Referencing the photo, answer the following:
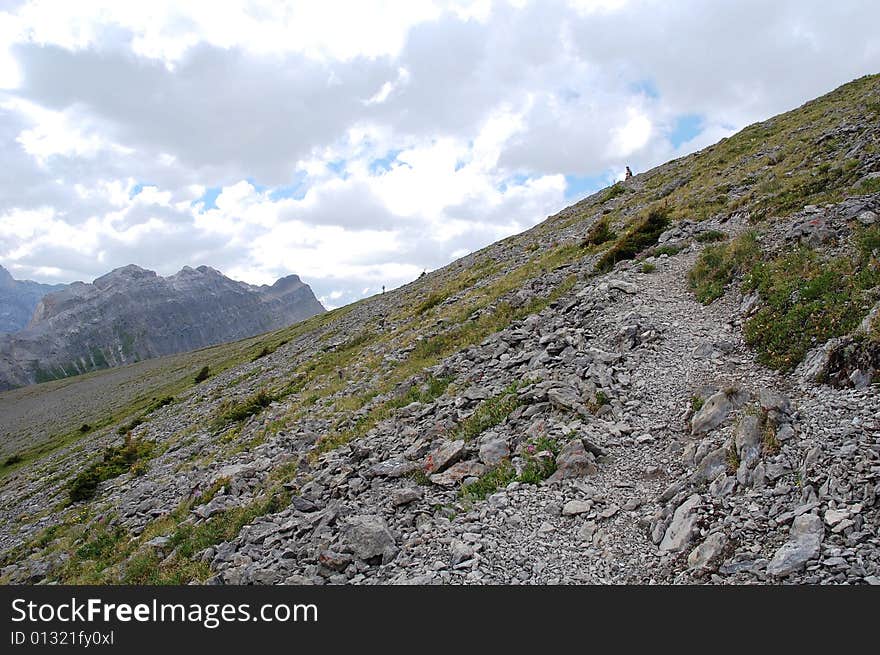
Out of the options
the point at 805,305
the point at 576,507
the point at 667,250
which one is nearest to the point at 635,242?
the point at 667,250

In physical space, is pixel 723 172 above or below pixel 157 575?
above

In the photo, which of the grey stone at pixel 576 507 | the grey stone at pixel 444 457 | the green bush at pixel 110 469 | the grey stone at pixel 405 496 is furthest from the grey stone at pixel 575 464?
the green bush at pixel 110 469

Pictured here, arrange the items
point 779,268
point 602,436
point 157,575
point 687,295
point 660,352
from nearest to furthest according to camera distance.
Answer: point 602,436
point 157,575
point 660,352
point 779,268
point 687,295

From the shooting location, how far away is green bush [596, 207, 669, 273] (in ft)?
84.3

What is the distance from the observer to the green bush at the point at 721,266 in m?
18.2

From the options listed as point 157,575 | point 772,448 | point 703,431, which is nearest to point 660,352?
point 703,431

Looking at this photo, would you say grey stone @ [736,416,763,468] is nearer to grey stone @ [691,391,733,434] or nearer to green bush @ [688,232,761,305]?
grey stone @ [691,391,733,434]

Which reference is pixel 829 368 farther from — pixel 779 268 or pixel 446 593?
pixel 446 593

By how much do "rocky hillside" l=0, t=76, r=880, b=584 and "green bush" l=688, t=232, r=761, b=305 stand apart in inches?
4.8

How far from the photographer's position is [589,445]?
12.1 meters

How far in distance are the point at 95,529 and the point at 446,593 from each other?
60.1 ft

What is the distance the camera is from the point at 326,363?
3500cm

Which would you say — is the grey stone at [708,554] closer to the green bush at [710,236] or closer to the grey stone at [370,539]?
the grey stone at [370,539]

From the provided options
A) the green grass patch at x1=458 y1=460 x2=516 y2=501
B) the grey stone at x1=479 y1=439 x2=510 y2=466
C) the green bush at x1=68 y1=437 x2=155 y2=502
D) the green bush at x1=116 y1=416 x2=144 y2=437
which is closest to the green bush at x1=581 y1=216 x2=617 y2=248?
the grey stone at x1=479 y1=439 x2=510 y2=466
